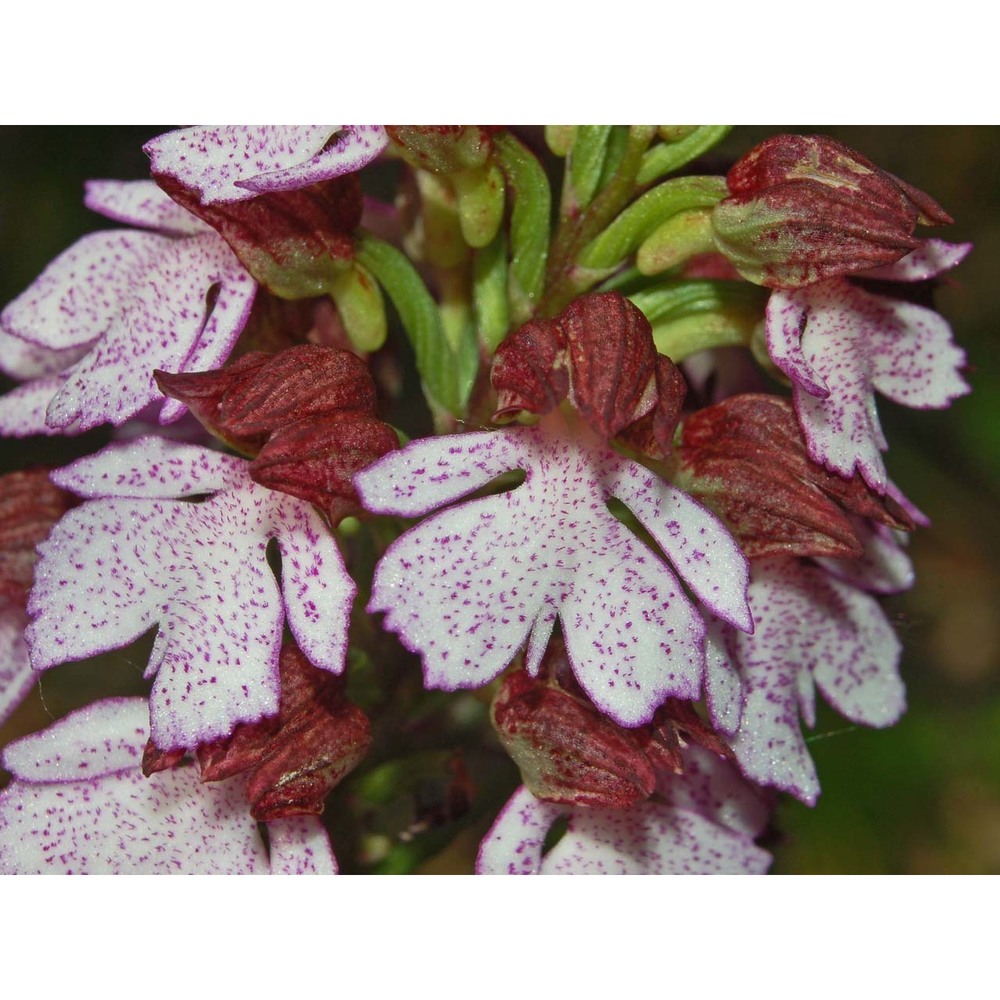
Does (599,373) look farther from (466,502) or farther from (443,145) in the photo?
(443,145)

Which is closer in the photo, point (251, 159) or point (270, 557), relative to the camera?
point (251, 159)

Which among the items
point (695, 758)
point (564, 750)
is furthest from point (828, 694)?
point (564, 750)

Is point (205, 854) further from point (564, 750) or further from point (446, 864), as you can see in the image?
point (446, 864)

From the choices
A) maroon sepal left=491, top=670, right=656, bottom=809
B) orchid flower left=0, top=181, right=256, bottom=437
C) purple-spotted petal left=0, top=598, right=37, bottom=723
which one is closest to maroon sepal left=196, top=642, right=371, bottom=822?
maroon sepal left=491, top=670, right=656, bottom=809

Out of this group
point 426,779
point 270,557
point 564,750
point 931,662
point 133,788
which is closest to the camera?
point 564,750

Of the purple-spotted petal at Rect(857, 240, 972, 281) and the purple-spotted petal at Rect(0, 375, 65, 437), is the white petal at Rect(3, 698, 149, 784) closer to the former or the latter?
the purple-spotted petal at Rect(0, 375, 65, 437)
